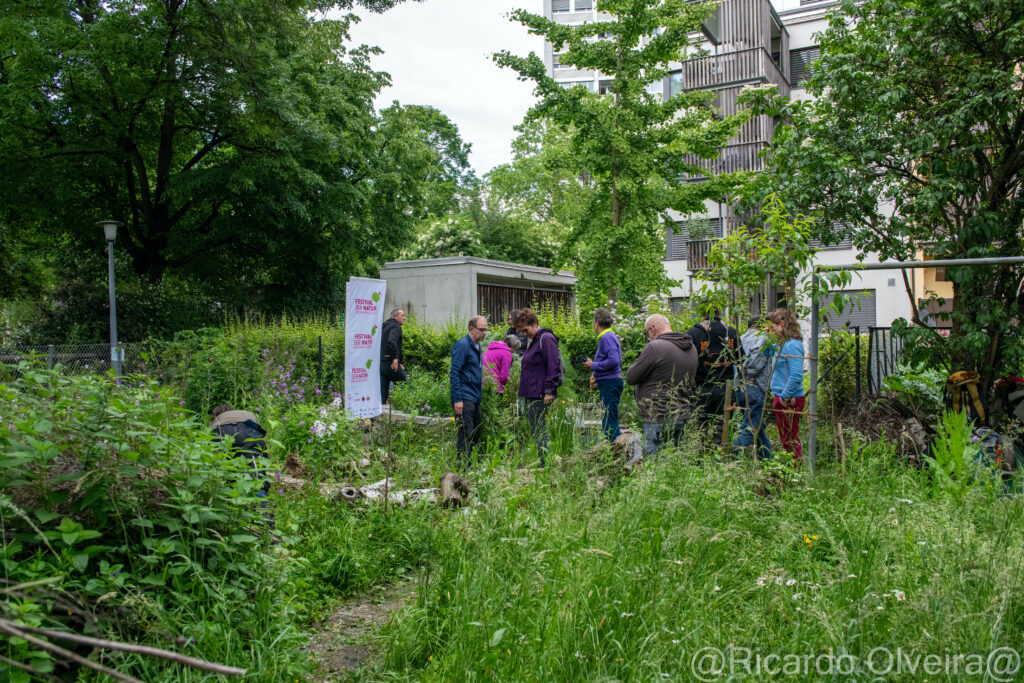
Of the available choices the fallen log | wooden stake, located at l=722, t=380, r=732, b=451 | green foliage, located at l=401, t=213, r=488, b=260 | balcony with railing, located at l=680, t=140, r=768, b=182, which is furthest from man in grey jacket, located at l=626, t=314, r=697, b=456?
green foliage, located at l=401, t=213, r=488, b=260

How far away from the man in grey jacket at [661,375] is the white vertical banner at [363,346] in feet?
12.5

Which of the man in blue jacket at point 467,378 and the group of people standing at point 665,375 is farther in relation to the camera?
the man in blue jacket at point 467,378

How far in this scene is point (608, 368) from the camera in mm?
8398

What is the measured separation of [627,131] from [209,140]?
16.9m

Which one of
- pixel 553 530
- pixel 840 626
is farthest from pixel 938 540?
pixel 553 530

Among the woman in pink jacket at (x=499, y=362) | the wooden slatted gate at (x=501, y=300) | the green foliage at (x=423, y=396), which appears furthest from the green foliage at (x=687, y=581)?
the wooden slatted gate at (x=501, y=300)

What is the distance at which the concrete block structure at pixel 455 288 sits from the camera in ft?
61.1

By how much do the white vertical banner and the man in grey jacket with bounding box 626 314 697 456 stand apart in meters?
3.81

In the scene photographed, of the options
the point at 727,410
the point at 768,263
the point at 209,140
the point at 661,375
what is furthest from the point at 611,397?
the point at 209,140

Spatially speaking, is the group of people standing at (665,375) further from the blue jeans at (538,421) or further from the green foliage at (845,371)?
the green foliage at (845,371)

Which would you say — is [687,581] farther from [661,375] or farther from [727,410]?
[661,375]

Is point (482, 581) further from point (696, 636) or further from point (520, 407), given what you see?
point (520, 407)

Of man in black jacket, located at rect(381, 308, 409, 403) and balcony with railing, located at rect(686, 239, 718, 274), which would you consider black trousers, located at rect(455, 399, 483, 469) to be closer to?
man in black jacket, located at rect(381, 308, 409, 403)

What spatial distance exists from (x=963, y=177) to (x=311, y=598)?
757 cm
